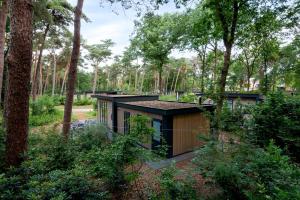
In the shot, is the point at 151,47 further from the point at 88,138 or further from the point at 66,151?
the point at 66,151

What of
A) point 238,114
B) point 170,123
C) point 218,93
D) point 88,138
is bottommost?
point 88,138

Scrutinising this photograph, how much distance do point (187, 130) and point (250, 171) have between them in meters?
4.46

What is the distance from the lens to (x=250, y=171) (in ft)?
11.4

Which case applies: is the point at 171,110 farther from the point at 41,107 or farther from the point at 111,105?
the point at 41,107

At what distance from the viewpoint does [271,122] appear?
5.21 meters

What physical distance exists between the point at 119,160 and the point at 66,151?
1502 millimetres

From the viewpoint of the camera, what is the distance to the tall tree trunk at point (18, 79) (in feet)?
12.3

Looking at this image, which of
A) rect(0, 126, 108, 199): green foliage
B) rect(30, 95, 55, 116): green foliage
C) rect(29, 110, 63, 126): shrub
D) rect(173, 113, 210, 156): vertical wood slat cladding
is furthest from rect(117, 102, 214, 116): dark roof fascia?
rect(30, 95, 55, 116): green foliage

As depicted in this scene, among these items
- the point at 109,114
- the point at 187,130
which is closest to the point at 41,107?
the point at 109,114

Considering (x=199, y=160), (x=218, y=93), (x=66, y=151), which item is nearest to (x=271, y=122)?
(x=218, y=93)

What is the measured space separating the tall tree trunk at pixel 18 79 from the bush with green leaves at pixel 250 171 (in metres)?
4.02

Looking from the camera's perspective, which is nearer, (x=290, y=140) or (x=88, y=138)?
(x=290, y=140)

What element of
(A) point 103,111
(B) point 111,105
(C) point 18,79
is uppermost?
(C) point 18,79

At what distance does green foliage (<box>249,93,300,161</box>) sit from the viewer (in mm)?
4902
